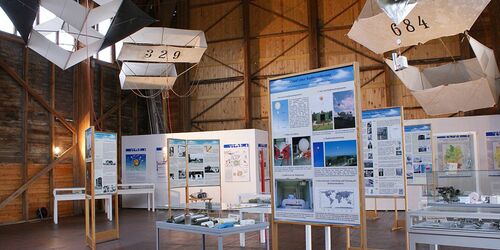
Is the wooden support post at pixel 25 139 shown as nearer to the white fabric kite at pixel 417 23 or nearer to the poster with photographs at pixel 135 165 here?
the poster with photographs at pixel 135 165

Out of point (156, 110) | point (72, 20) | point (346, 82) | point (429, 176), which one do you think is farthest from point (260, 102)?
point (346, 82)

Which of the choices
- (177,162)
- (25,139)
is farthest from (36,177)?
(177,162)

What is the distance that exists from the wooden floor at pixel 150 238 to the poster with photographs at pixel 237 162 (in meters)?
3.56

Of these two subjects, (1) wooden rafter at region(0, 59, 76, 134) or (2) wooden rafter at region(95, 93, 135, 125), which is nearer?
(1) wooden rafter at region(0, 59, 76, 134)

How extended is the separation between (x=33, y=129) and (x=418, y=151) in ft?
34.4

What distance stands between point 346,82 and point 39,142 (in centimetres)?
1206

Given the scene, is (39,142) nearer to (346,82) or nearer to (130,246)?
(130,246)

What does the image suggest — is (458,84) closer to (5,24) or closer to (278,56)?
(278,56)

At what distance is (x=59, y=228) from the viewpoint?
11430 mm

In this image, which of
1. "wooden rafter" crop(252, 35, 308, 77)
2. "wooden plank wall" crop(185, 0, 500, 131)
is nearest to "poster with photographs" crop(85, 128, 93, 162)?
"wooden plank wall" crop(185, 0, 500, 131)

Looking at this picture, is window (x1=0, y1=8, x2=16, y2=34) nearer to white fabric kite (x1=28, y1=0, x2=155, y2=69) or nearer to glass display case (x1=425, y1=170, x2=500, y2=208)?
white fabric kite (x1=28, y1=0, x2=155, y2=69)

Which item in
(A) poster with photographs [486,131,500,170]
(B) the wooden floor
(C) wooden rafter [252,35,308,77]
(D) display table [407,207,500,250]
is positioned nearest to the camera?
(D) display table [407,207,500,250]

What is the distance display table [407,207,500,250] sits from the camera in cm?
398

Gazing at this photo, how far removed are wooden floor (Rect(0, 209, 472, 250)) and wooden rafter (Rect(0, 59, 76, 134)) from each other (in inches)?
144
